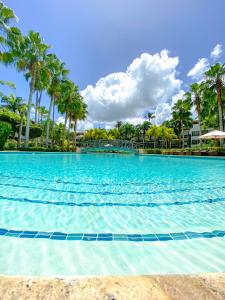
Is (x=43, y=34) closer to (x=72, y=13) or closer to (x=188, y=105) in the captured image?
(x=72, y=13)

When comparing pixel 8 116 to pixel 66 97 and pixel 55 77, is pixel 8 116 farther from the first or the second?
pixel 55 77

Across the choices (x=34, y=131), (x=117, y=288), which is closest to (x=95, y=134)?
(x=34, y=131)

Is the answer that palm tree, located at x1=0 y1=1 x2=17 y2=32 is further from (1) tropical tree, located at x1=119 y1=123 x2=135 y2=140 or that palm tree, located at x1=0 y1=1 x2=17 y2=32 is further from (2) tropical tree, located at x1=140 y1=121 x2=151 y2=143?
(2) tropical tree, located at x1=140 y1=121 x2=151 y2=143

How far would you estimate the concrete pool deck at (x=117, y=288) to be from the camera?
4.04 ft

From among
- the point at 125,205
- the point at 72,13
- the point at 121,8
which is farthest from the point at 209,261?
the point at 72,13

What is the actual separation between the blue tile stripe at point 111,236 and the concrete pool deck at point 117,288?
61.2 inches

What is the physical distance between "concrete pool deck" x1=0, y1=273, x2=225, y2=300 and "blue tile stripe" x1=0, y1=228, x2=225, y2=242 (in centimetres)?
155

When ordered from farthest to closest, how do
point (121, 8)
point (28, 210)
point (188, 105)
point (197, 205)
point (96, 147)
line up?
point (96, 147) < point (188, 105) < point (121, 8) < point (197, 205) < point (28, 210)

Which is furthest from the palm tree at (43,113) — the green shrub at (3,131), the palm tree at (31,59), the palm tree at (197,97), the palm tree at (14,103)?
the palm tree at (197,97)

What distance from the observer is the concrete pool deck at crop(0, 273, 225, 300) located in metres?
1.23

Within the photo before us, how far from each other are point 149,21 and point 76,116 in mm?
24099

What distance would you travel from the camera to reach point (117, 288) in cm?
133

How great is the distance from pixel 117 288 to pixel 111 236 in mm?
1793

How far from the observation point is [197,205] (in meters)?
4.85
